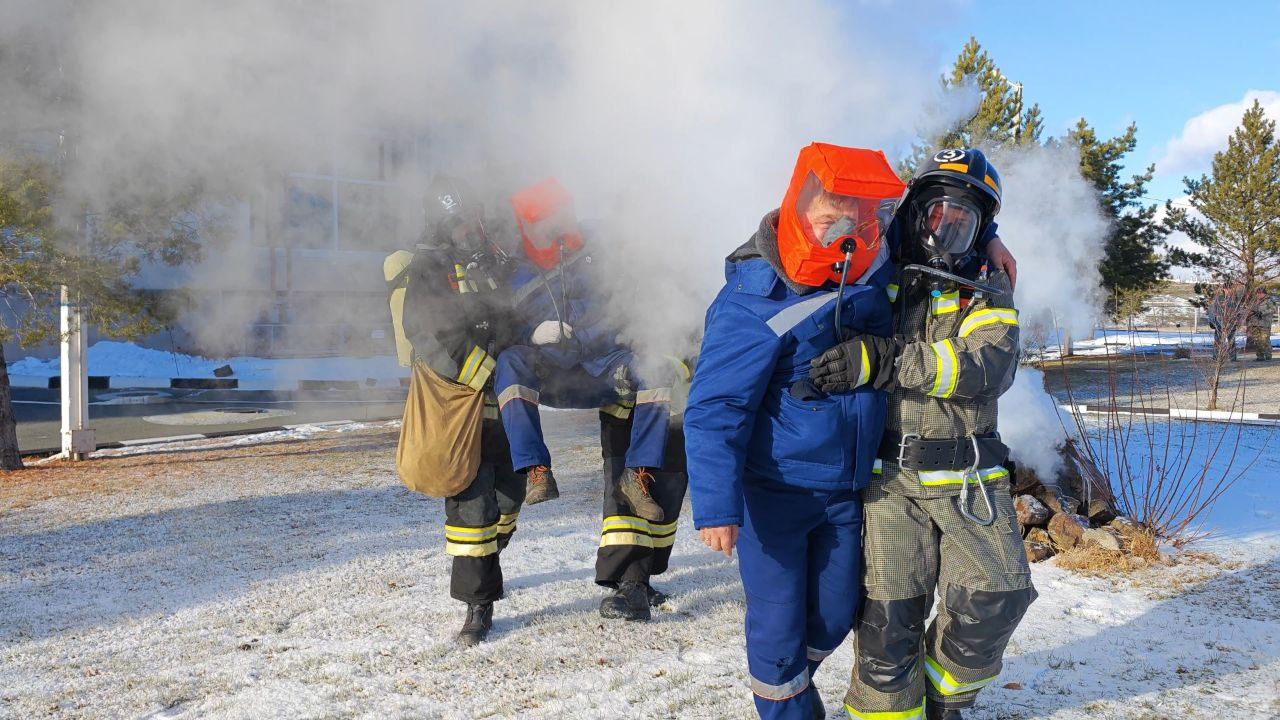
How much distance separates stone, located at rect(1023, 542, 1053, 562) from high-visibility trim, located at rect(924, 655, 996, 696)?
2572 millimetres

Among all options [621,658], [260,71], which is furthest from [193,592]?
[260,71]

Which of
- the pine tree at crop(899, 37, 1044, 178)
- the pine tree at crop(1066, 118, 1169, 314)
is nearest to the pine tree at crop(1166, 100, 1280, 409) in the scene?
the pine tree at crop(1066, 118, 1169, 314)

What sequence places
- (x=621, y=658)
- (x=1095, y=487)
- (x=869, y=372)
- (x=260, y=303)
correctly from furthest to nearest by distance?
1. (x=260, y=303)
2. (x=1095, y=487)
3. (x=621, y=658)
4. (x=869, y=372)

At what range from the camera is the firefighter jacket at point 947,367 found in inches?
94.8

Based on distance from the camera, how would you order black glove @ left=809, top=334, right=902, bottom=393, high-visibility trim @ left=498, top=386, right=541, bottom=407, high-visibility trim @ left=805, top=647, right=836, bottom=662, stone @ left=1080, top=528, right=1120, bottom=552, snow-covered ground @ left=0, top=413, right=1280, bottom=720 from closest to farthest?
1. black glove @ left=809, top=334, right=902, bottom=393
2. high-visibility trim @ left=805, top=647, right=836, bottom=662
3. snow-covered ground @ left=0, top=413, right=1280, bottom=720
4. high-visibility trim @ left=498, top=386, right=541, bottom=407
5. stone @ left=1080, top=528, right=1120, bottom=552

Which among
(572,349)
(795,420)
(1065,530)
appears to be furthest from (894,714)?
(1065,530)

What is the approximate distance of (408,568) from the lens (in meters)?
4.88

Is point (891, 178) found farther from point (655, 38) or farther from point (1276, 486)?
point (1276, 486)

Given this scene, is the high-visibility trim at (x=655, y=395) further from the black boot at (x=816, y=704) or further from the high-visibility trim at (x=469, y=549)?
the black boot at (x=816, y=704)

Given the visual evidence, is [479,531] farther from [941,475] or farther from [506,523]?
[941,475]

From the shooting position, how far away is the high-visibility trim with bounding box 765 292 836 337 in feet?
7.94

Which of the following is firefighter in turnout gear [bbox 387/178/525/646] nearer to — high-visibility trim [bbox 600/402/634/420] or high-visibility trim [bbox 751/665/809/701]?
high-visibility trim [bbox 600/402/634/420]

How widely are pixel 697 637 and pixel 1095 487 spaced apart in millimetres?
3124

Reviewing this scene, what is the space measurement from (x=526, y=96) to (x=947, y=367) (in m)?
2.59
